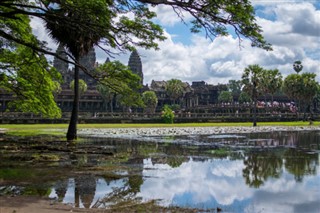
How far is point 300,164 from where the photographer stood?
54.6 feet

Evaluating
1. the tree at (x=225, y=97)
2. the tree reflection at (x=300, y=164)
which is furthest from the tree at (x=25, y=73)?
the tree at (x=225, y=97)

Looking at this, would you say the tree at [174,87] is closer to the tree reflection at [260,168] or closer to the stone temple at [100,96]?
the stone temple at [100,96]

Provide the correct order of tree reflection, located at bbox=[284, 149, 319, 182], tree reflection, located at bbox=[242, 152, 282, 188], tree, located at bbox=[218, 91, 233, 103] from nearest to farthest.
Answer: tree reflection, located at bbox=[242, 152, 282, 188] → tree reflection, located at bbox=[284, 149, 319, 182] → tree, located at bbox=[218, 91, 233, 103]

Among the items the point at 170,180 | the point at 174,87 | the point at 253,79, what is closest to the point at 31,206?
the point at 170,180

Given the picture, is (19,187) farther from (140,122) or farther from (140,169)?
(140,122)

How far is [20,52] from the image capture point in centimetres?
2464

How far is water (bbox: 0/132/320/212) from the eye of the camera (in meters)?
9.74

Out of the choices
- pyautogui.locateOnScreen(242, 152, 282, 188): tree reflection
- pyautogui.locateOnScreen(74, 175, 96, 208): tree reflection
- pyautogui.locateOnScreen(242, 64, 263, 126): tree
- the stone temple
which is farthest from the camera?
the stone temple

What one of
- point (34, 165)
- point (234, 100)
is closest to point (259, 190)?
point (34, 165)

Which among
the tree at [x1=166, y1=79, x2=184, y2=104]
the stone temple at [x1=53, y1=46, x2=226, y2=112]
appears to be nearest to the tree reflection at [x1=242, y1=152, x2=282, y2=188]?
the stone temple at [x1=53, y1=46, x2=226, y2=112]

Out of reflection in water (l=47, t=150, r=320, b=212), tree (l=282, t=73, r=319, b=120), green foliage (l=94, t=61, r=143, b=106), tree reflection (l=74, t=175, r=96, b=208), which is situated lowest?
reflection in water (l=47, t=150, r=320, b=212)

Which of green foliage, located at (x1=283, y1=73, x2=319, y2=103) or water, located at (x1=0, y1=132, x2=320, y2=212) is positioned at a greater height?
green foliage, located at (x1=283, y1=73, x2=319, y2=103)

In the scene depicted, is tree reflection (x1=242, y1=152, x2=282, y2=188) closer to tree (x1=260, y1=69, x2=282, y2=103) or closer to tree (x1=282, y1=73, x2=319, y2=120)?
tree (x1=260, y1=69, x2=282, y2=103)

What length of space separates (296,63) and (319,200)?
110261 millimetres
